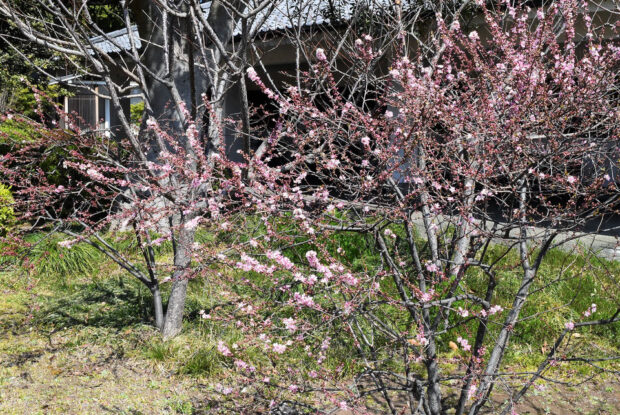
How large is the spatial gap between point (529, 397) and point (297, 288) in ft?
6.76

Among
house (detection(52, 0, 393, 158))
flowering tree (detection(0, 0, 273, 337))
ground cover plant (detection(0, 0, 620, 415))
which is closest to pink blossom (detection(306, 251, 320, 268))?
ground cover plant (detection(0, 0, 620, 415))

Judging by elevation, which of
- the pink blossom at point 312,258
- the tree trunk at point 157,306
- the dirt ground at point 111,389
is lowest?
the dirt ground at point 111,389

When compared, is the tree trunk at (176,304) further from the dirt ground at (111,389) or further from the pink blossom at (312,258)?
the pink blossom at (312,258)

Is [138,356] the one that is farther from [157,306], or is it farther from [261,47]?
[261,47]

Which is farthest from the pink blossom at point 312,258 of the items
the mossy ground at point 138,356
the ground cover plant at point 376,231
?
the mossy ground at point 138,356

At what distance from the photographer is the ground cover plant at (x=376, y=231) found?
2588mm

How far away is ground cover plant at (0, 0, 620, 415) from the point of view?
2.59m

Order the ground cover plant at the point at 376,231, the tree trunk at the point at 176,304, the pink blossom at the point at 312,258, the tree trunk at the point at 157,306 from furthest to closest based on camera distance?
1. the tree trunk at the point at 157,306
2. the tree trunk at the point at 176,304
3. the ground cover plant at the point at 376,231
4. the pink blossom at the point at 312,258

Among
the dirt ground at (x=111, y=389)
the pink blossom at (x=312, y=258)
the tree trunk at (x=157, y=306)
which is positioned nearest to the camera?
the pink blossom at (x=312, y=258)

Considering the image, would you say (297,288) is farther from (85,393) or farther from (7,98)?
(7,98)

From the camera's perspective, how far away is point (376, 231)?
260cm

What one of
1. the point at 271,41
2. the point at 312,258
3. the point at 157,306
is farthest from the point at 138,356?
the point at 271,41

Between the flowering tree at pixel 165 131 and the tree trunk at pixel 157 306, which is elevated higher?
the flowering tree at pixel 165 131

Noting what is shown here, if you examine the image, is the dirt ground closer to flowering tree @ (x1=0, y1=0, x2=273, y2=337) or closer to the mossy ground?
the mossy ground
